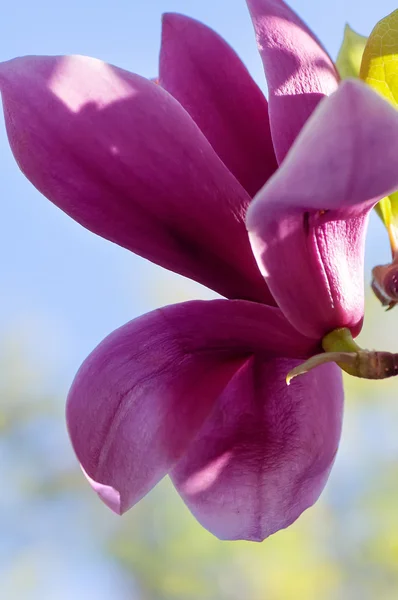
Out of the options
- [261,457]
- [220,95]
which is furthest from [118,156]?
[261,457]

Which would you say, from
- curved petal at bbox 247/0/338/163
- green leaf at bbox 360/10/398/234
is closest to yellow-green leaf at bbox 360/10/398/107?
green leaf at bbox 360/10/398/234

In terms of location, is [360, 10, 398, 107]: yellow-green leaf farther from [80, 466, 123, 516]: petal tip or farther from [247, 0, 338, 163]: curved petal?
[80, 466, 123, 516]: petal tip

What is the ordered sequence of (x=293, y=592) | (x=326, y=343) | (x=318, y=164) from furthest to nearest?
(x=293, y=592)
(x=326, y=343)
(x=318, y=164)

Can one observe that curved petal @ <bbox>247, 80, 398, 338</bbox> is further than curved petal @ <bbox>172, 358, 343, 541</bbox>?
No

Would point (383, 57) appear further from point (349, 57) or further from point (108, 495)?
point (108, 495)

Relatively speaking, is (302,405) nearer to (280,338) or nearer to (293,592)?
(280,338)

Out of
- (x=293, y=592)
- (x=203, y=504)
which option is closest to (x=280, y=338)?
(x=203, y=504)
